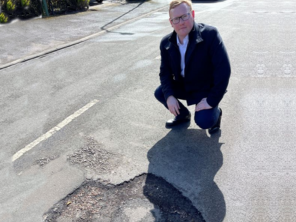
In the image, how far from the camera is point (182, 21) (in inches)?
138

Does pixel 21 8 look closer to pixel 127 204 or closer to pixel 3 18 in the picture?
pixel 3 18

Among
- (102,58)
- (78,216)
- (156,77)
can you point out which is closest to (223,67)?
(78,216)

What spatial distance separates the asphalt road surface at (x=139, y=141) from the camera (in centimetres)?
312

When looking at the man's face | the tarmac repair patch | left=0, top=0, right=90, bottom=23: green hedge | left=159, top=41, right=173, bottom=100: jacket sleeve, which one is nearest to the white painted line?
the tarmac repair patch

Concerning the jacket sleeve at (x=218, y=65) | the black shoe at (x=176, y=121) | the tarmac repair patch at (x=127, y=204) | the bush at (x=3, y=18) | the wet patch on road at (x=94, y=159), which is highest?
the jacket sleeve at (x=218, y=65)

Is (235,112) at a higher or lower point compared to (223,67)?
lower

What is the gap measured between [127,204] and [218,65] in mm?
1857

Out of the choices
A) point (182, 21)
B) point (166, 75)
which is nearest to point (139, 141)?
point (166, 75)

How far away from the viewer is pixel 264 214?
9.45 ft

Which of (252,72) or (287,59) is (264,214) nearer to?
(252,72)

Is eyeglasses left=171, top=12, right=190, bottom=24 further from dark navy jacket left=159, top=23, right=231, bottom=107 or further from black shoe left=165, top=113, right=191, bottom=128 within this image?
black shoe left=165, top=113, right=191, bottom=128

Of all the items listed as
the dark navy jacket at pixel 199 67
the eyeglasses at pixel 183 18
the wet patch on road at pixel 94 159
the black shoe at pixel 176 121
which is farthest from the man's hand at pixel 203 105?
the wet patch on road at pixel 94 159

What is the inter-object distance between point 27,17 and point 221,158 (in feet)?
39.6

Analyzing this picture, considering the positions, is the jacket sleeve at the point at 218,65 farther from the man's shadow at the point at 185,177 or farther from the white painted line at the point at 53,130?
the white painted line at the point at 53,130
